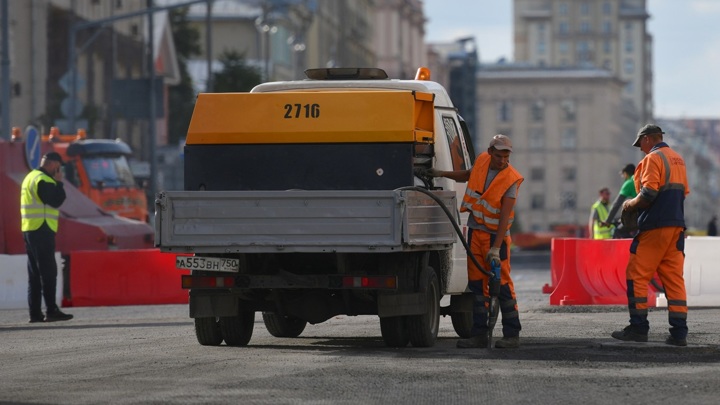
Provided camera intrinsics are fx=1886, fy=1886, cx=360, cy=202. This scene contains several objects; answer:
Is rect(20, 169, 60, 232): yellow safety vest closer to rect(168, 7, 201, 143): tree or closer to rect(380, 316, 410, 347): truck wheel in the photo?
rect(380, 316, 410, 347): truck wheel

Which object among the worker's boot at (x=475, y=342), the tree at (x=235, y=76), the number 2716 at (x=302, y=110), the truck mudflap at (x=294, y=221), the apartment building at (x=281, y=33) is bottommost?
the worker's boot at (x=475, y=342)

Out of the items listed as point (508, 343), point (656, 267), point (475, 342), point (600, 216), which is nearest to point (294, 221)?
point (475, 342)

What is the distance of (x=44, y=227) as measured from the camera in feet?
69.3

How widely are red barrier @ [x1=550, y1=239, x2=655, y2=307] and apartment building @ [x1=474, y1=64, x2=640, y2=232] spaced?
16017 cm

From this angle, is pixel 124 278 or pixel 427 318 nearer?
pixel 427 318

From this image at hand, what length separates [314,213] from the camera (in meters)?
14.2

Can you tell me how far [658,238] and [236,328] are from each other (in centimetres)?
348

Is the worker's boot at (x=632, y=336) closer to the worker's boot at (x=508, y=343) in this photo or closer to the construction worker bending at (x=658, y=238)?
the construction worker bending at (x=658, y=238)

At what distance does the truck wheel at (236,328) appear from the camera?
50.5 feet

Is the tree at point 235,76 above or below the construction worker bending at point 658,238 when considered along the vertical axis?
above

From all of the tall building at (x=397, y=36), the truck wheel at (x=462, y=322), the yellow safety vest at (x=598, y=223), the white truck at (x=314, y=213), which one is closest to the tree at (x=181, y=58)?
the tall building at (x=397, y=36)

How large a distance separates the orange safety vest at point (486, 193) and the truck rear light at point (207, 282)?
194 cm

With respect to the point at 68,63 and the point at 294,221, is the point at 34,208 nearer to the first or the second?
the point at 294,221

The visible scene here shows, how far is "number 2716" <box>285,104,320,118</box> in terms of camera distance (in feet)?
49.8
